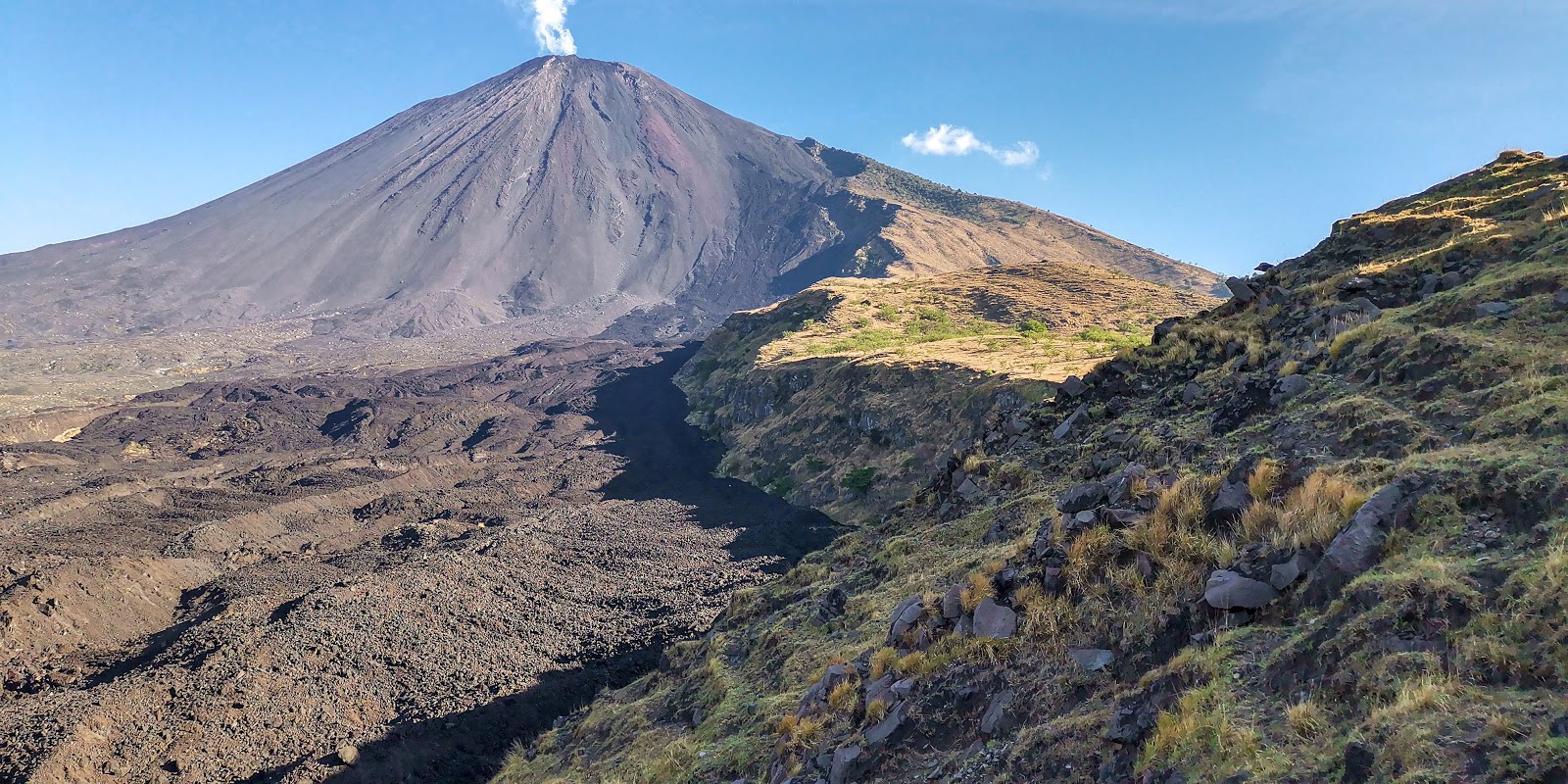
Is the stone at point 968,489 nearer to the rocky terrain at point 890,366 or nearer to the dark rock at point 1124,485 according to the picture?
the rocky terrain at point 890,366

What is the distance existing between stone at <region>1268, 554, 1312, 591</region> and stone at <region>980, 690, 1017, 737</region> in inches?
92.8

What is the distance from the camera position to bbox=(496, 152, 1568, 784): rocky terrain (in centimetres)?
479

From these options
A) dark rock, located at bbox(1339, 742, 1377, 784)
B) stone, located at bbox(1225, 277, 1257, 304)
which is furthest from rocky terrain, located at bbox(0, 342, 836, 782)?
stone, located at bbox(1225, 277, 1257, 304)

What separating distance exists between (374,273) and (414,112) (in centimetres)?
7573

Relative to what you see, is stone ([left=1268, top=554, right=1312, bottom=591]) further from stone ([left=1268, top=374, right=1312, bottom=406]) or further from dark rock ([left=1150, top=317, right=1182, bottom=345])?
dark rock ([left=1150, top=317, right=1182, bottom=345])

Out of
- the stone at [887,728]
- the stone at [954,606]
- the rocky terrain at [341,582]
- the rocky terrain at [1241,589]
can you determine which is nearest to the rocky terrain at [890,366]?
the rocky terrain at [341,582]

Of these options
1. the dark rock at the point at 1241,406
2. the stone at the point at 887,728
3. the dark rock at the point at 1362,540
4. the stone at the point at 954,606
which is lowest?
the stone at the point at 887,728

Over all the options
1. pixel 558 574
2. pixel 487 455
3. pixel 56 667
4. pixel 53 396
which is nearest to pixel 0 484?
pixel 487 455

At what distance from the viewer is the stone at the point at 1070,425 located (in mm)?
15891

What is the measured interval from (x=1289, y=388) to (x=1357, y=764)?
8.94 meters

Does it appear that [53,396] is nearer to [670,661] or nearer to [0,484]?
[0,484]

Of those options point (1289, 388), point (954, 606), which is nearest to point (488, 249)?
point (1289, 388)

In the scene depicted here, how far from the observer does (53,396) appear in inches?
2623

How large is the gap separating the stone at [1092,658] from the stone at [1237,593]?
0.96 meters
